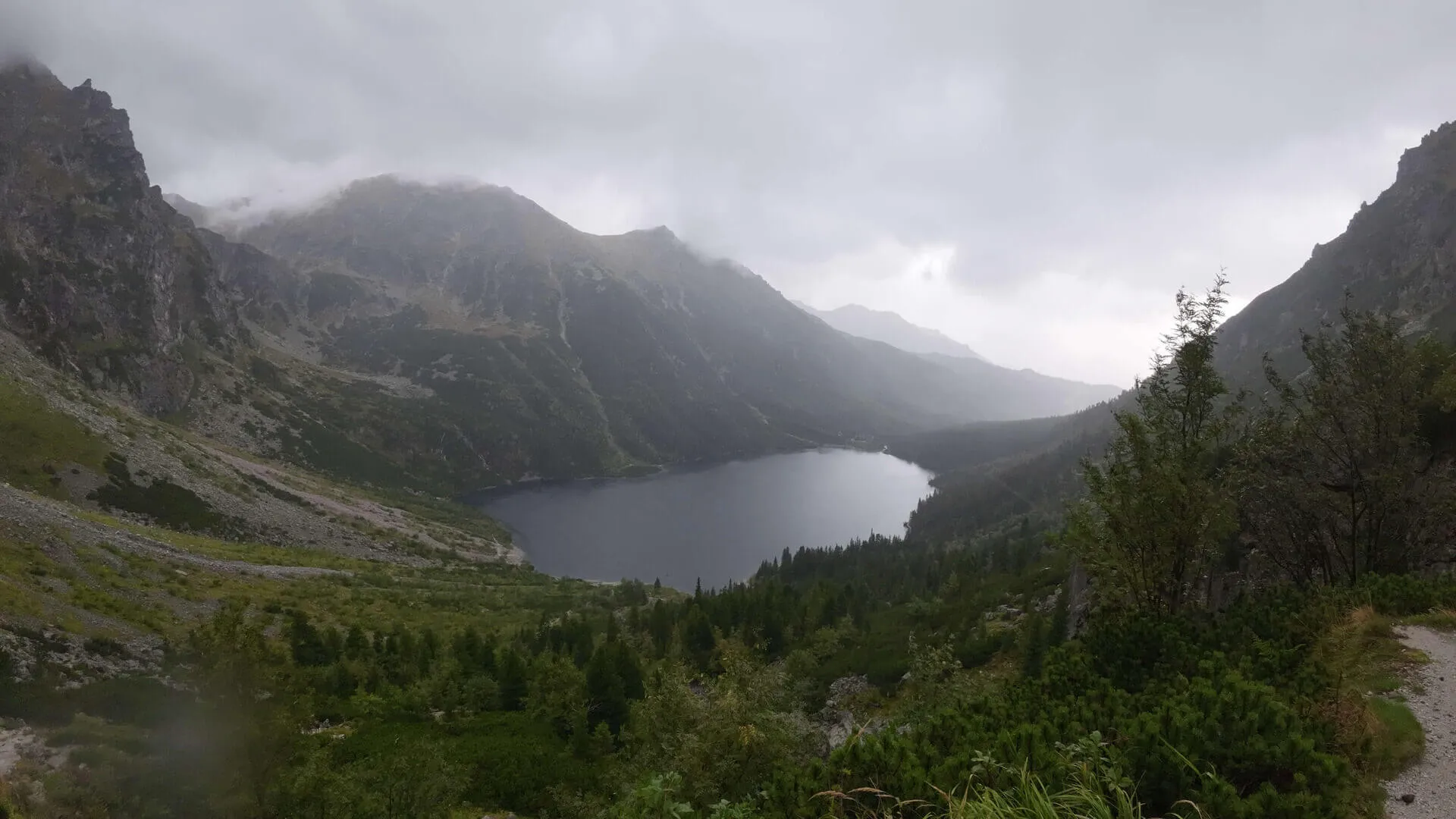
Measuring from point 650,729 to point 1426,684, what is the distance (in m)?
16.7

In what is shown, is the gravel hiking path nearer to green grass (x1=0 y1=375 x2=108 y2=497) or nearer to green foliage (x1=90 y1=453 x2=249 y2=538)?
green grass (x1=0 y1=375 x2=108 y2=497)

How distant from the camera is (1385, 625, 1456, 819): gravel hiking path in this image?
713 cm

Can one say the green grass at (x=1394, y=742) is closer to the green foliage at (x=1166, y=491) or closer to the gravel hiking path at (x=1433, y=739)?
the gravel hiking path at (x=1433, y=739)

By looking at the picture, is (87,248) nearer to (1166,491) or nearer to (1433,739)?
(1166,491)

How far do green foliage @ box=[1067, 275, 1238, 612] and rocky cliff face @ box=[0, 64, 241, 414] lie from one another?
557ft

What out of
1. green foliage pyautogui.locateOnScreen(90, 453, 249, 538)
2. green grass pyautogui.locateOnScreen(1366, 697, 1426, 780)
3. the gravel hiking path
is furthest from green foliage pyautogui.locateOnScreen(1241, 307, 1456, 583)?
green foliage pyautogui.locateOnScreen(90, 453, 249, 538)

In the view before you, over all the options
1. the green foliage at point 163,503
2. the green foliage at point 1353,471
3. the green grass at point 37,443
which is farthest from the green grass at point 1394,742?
the green foliage at point 163,503

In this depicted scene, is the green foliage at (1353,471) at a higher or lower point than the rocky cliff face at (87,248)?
lower

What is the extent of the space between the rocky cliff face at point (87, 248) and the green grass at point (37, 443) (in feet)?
169

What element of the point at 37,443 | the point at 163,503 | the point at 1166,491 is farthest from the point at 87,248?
the point at 1166,491

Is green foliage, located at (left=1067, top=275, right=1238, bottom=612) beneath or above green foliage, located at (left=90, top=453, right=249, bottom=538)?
above

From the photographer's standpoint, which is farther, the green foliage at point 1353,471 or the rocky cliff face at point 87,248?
the rocky cliff face at point 87,248

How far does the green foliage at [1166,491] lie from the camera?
1591cm

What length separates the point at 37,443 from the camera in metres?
76.4
